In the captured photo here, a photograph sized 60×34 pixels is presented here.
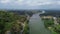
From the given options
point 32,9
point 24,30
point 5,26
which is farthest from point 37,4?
point 5,26

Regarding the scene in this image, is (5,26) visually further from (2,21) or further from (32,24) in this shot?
(32,24)

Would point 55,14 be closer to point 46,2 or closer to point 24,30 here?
point 46,2

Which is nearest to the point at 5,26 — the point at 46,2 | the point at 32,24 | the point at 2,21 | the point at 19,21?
the point at 2,21

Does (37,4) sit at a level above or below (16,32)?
above

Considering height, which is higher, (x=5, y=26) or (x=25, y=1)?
(x=25, y=1)

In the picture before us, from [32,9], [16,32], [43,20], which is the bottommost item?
[16,32]
